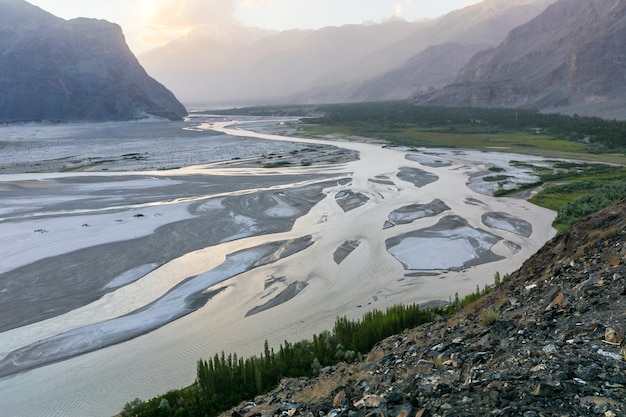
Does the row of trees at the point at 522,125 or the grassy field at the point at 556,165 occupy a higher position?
the row of trees at the point at 522,125

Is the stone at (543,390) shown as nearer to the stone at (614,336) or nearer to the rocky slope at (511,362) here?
the rocky slope at (511,362)

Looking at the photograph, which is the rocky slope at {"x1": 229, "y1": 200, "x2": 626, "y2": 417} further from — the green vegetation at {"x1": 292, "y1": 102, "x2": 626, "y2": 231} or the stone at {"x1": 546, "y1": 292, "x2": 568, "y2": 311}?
the green vegetation at {"x1": 292, "y1": 102, "x2": 626, "y2": 231}

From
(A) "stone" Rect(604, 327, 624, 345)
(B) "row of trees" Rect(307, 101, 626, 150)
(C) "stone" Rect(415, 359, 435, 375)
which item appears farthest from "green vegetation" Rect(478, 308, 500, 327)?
(B) "row of trees" Rect(307, 101, 626, 150)

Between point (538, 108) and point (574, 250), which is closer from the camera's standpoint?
point (574, 250)

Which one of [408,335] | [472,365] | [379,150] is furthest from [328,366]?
[379,150]

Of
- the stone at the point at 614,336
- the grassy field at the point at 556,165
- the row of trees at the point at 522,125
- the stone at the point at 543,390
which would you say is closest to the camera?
the stone at the point at 543,390

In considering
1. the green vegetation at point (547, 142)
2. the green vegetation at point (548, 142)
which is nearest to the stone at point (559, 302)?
the green vegetation at point (548, 142)

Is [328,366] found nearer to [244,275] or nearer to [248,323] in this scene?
[248,323]
